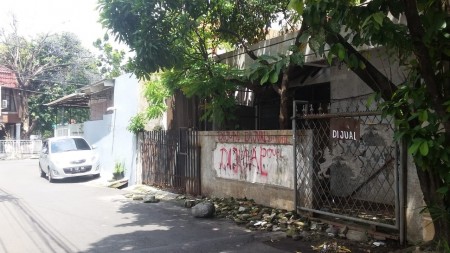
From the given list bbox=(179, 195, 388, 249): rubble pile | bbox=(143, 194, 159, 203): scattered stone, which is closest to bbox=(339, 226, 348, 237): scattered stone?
bbox=(179, 195, 388, 249): rubble pile

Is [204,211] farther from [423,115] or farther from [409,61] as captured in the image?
[423,115]

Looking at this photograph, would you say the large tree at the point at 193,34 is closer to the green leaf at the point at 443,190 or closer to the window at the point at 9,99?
the green leaf at the point at 443,190

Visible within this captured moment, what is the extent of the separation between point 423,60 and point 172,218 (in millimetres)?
5700

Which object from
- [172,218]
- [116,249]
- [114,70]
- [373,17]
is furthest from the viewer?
[114,70]

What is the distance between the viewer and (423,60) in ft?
14.1

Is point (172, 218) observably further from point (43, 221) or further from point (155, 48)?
point (155, 48)

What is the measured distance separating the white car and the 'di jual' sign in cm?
1155

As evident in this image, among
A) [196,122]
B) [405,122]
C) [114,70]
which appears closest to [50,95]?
[114,70]

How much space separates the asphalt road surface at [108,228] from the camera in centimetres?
618

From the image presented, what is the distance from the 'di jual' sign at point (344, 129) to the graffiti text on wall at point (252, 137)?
1.31 m

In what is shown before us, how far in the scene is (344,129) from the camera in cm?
651

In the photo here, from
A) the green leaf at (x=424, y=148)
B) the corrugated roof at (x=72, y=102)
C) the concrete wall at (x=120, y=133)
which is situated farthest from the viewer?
the corrugated roof at (x=72, y=102)

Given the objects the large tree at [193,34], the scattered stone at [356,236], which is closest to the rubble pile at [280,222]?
the scattered stone at [356,236]

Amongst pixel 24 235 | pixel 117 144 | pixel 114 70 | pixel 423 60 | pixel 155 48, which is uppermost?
pixel 114 70
